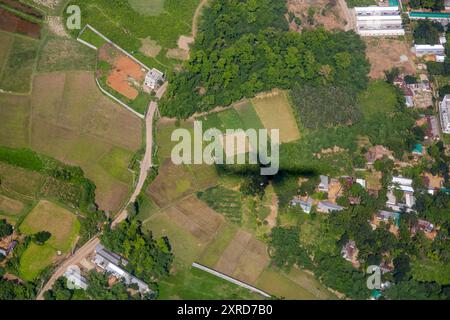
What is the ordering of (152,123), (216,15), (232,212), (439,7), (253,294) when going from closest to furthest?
(253,294), (232,212), (152,123), (216,15), (439,7)

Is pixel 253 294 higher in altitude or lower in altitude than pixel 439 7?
lower

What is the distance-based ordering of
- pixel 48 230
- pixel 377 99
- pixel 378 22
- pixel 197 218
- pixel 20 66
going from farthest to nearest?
pixel 378 22
pixel 377 99
pixel 20 66
pixel 197 218
pixel 48 230

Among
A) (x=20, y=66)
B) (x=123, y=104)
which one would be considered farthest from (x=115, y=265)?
(x=20, y=66)

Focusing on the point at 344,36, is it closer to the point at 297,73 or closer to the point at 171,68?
the point at 297,73

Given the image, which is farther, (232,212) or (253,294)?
(232,212)

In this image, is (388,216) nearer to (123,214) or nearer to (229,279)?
(229,279)

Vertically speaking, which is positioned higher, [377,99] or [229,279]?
[377,99]

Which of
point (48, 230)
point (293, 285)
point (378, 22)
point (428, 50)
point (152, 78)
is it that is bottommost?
point (293, 285)

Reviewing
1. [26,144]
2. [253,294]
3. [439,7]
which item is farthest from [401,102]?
[26,144]

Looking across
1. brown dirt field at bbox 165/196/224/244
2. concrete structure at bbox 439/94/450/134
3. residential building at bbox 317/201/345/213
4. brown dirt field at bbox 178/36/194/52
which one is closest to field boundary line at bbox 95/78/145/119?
brown dirt field at bbox 178/36/194/52
